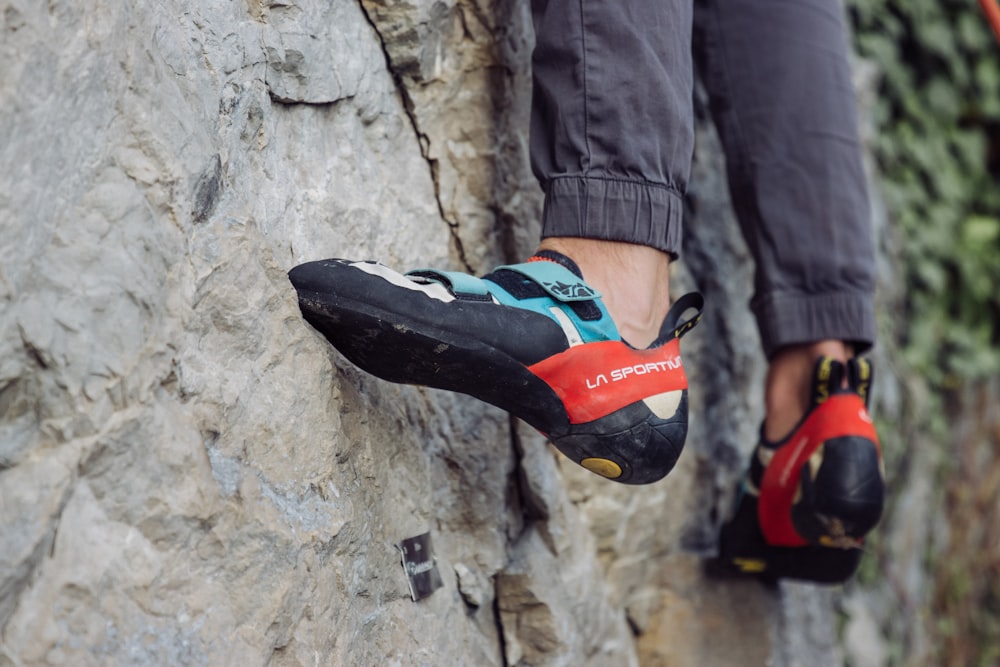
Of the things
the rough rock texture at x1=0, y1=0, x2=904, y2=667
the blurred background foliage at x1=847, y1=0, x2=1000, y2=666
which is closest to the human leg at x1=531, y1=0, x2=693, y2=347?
the rough rock texture at x1=0, y1=0, x2=904, y2=667

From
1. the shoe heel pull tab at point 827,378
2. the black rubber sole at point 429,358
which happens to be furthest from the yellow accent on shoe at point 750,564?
the black rubber sole at point 429,358

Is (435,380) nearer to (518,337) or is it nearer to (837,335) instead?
(518,337)

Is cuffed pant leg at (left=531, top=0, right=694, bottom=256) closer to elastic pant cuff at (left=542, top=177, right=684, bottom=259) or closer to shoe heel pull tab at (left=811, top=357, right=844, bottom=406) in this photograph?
elastic pant cuff at (left=542, top=177, right=684, bottom=259)

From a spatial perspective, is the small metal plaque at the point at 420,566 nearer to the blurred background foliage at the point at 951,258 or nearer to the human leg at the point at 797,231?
the human leg at the point at 797,231

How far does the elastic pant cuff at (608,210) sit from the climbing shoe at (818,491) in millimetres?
494

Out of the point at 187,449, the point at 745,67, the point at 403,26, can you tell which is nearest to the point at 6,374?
the point at 187,449

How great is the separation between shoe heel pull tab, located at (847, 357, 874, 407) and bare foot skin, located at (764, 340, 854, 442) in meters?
0.03

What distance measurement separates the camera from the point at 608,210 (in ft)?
3.62

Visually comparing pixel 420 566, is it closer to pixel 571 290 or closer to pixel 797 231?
pixel 571 290

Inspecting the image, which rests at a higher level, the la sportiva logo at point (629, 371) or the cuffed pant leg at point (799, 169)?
the cuffed pant leg at point (799, 169)

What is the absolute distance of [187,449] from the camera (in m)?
0.90

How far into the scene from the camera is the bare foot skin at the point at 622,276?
→ 1.11 m

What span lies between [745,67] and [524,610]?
1.00m

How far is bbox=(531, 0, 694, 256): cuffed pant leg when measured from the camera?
1103 millimetres
